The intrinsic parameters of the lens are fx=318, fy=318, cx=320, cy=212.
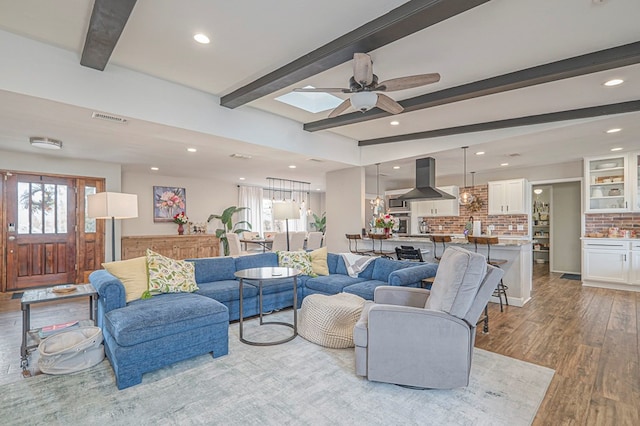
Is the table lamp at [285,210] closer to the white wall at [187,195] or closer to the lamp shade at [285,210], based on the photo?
the lamp shade at [285,210]

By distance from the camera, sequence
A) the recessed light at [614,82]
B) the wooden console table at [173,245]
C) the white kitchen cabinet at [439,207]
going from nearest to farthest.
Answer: the recessed light at [614,82] < the wooden console table at [173,245] < the white kitchen cabinet at [439,207]

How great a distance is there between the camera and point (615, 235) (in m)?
5.93

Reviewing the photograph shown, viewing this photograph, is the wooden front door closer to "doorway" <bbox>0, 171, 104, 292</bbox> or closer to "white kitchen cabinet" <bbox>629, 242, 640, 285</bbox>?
"doorway" <bbox>0, 171, 104, 292</bbox>

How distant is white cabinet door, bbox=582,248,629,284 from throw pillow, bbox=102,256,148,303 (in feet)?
24.7

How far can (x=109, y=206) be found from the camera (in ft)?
11.1

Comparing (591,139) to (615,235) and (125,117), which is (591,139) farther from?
(125,117)

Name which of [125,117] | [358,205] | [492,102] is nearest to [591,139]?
[492,102]

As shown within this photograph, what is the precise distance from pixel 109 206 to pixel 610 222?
834 centimetres

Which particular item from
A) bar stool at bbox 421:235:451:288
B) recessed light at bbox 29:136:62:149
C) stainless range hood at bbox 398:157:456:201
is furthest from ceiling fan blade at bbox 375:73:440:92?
recessed light at bbox 29:136:62:149

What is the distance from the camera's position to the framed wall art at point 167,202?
25.7ft

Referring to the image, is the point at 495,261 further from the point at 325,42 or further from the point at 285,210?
the point at 325,42

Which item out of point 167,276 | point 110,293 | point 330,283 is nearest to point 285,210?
point 330,283

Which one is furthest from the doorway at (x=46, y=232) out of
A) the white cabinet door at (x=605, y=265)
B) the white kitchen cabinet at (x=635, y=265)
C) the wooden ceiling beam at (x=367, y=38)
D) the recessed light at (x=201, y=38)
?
the white kitchen cabinet at (x=635, y=265)

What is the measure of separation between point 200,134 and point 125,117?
83 centimetres
